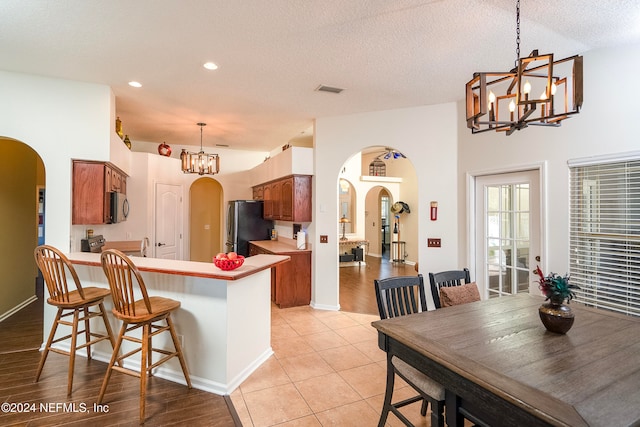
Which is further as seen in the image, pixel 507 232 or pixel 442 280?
pixel 507 232

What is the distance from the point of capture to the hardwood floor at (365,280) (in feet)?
15.9

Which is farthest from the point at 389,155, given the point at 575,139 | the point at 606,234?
the point at 606,234

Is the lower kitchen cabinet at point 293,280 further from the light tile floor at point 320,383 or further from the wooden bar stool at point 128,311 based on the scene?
the wooden bar stool at point 128,311

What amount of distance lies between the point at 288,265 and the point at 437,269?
211cm

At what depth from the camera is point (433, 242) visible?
4203mm

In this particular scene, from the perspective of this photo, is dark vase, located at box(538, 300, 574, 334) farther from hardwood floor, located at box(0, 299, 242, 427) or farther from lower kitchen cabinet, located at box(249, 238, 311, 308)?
lower kitchen cabinet, located at box(249, 238, 311, 308)

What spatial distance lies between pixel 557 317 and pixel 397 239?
757cm

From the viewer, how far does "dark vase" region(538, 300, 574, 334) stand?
67.8 inches

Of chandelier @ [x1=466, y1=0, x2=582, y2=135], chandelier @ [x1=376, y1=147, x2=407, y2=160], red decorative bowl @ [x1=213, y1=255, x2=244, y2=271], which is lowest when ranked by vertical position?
red decorative bowl @ [x1=213, y1=255, x2=244, y2=271]

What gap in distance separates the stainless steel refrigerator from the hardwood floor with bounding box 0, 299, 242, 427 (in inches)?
126

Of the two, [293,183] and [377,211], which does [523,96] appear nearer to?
[293,183]

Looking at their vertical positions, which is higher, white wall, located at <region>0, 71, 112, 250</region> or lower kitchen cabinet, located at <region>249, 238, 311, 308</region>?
white wall, located at <region>0, 71, 112, 250</region>

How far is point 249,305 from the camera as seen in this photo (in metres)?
2.83

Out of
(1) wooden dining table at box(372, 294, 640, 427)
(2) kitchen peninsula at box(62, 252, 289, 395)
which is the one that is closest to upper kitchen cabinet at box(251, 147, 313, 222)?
(2) kitchen peninsula at box(62, 252, 289, 395)
